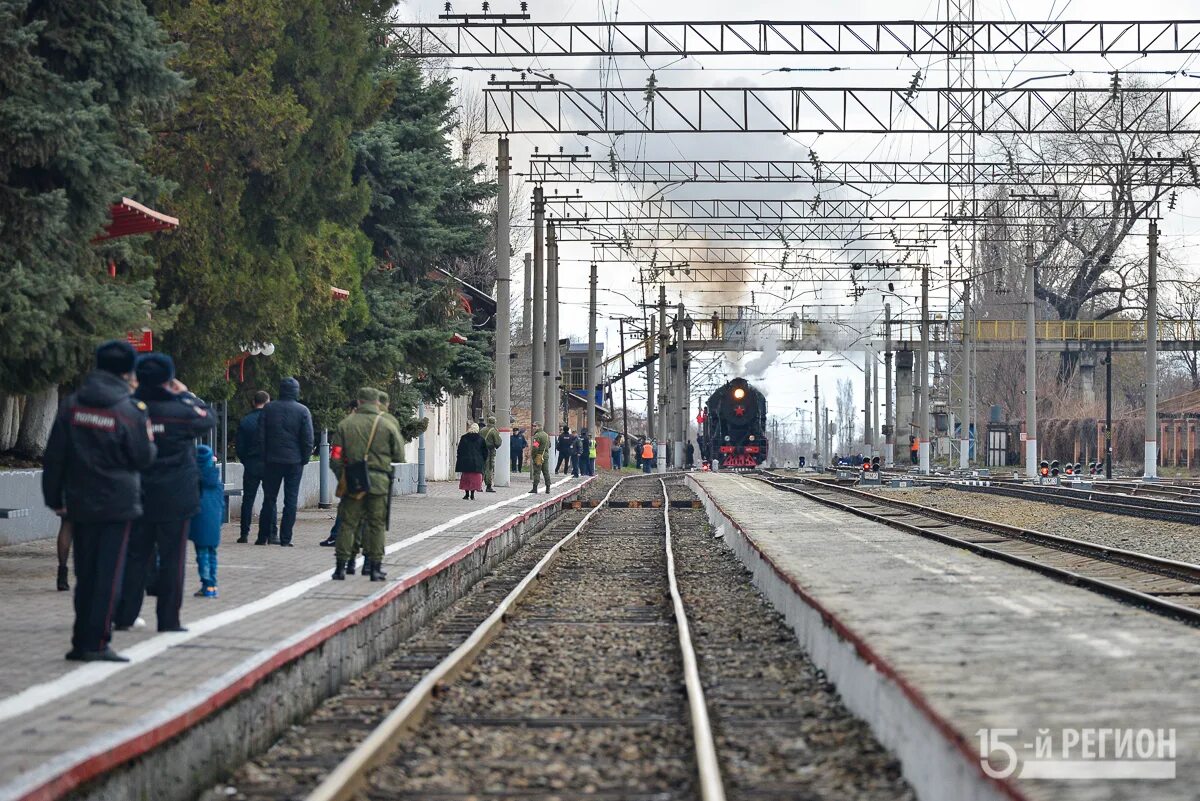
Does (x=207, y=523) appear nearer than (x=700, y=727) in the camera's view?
No

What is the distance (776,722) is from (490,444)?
88.3 feet

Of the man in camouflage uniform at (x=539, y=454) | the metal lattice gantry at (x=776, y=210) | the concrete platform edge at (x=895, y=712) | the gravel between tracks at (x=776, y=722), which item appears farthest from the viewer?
the metal lattice gantry at (x=776, y=210)

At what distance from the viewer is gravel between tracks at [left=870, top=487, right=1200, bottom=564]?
886 inches

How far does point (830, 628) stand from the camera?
36.5 ft

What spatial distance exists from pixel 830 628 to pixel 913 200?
136 ft

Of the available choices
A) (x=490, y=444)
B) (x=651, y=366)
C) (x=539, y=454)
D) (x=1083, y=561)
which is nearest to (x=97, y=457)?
(x=1083, y=561)

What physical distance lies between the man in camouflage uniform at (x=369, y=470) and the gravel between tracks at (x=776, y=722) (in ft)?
9.80

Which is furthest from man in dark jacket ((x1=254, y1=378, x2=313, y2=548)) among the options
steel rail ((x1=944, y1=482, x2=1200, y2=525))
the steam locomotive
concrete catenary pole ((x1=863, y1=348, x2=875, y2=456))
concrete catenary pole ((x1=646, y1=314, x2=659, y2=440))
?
concrete catenary pole ((x1=863, y1=348, x2=875, y2=456))

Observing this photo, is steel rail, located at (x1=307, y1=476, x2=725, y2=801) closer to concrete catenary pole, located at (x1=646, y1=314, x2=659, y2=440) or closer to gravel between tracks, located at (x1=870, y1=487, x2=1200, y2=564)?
gravel between tracks, located at (x1=870, y1=487, x2=1200, y2=564)

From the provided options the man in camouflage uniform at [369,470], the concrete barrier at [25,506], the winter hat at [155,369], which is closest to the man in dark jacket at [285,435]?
the concrete barrier at [25,506]

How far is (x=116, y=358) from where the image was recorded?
9.80 metres

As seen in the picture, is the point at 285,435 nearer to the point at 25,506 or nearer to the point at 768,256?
the point at 25,506

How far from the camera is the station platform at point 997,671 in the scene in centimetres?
652

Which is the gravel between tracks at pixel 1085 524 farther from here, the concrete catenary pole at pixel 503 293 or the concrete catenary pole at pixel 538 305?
the concrete catenary pole at pixel 538 305
